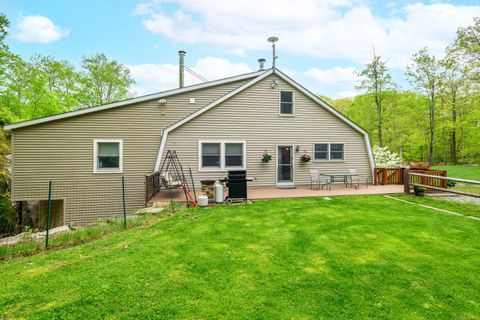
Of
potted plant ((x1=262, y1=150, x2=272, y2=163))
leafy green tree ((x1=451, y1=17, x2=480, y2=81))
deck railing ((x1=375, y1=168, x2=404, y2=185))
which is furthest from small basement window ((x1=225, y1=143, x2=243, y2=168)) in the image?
leafy green tree ((x1=451, y1=17, x2=480, y2=81))

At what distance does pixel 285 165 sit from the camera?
1159cm

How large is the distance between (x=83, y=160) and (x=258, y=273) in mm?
9757

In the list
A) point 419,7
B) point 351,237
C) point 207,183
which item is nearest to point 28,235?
point 207,183

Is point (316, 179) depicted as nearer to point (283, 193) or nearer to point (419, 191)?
point (283, 193)

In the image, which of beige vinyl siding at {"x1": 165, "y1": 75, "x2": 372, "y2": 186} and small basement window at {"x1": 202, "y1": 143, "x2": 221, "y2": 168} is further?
small basement window at {"x1": 202, "y1": 143, "x2": 221, "y2": 168}

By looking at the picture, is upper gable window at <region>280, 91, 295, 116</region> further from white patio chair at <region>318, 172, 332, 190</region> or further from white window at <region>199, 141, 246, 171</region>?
white patio chair at <region>318, 172, 332, 190</region>

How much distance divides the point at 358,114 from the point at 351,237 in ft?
99.4

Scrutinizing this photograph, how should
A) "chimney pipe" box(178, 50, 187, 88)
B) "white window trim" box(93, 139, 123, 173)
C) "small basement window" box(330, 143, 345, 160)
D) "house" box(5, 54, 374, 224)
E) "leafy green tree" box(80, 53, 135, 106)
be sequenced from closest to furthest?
"house" box(5, 54, 374, 224)
"white window trim" box(93, 139, 123, 173)
"small basement window" box(330, 143, 345, 160)
"chimney pipe" box(178, 50, 187, 88)
"leafy green tree" box(80, 53, 135, 106)

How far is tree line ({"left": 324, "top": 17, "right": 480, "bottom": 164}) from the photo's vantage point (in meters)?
19.3

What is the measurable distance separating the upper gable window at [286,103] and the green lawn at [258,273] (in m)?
6.72

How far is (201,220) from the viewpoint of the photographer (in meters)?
6.52

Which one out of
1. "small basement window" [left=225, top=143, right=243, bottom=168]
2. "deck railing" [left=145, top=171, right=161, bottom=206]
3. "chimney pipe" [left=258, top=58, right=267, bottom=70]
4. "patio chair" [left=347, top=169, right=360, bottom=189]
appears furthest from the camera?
"chimney pipe" [left=258, top=58, right=267, bottom=70]

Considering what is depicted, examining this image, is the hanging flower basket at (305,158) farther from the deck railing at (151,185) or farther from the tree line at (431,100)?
the tree line at (431,100)

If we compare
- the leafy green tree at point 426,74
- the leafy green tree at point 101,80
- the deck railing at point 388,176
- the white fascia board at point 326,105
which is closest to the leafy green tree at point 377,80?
the leafy green tree at point 426,74
